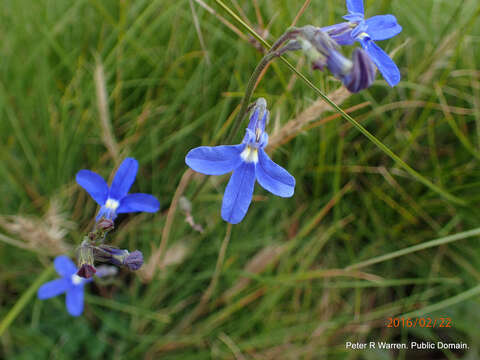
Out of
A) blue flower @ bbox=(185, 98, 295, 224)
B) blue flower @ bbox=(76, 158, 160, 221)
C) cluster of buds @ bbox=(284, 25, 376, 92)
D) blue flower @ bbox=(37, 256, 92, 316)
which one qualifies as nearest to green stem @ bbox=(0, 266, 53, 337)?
blue flower @ bbox=(37, 256, 92, 316)

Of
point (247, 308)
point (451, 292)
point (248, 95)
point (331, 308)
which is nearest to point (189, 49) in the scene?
point (248, 95)

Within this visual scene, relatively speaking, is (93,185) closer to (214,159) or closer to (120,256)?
(120,256)

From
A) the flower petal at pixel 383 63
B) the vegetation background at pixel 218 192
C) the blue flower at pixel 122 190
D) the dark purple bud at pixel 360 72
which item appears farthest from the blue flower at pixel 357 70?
the vegetation background at pixel 218 192

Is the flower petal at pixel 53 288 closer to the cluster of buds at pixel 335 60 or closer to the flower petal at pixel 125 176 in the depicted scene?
the flower petal at pixel 125 176

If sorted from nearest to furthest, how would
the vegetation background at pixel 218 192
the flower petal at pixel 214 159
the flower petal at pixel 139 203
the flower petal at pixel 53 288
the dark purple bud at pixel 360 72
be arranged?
1. the dark purple bud at pixel 360 72
2. the flower petal at pixel 214 159
3. the flower petal at pixel 139 203
4. the flower petal at pixel 53 288
5. the vegetation background at pixel 218 192

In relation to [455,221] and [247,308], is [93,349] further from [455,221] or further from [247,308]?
[455,221]

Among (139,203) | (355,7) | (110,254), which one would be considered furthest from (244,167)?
(355,7)
